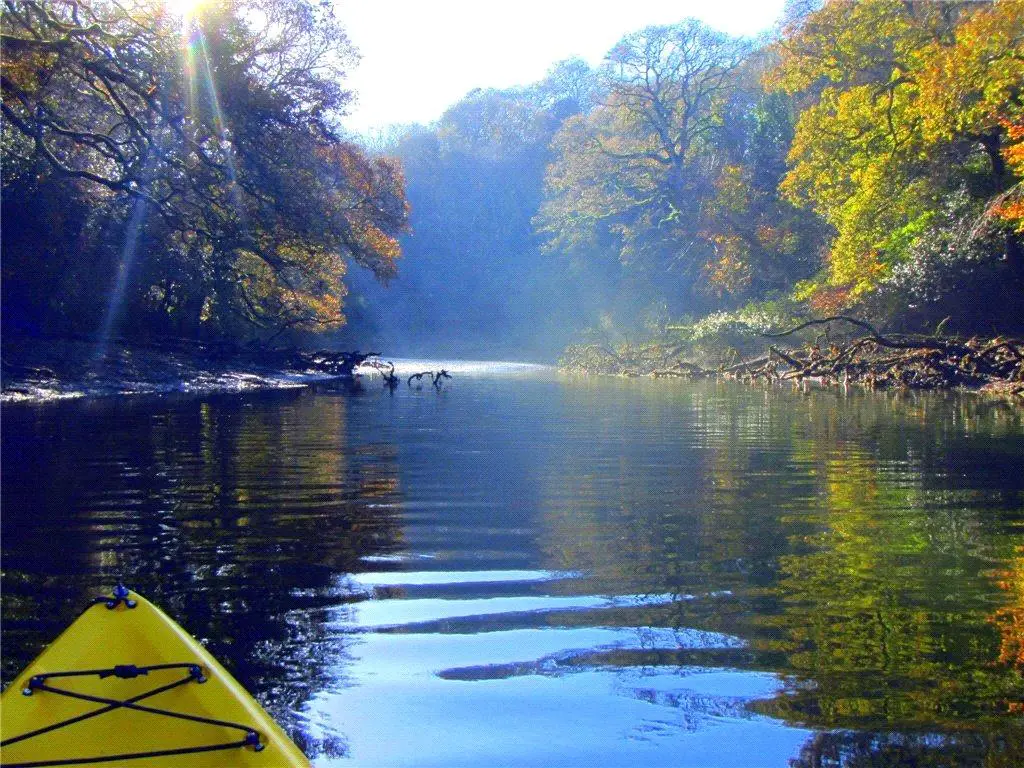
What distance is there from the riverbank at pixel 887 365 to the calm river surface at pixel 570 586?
8.38 m

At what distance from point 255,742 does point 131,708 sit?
427 mm

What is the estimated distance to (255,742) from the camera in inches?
114

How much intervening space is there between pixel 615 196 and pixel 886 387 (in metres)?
23.8

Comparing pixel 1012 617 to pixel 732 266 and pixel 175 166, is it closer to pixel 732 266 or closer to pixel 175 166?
pixel 175 166

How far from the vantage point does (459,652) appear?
4.17m

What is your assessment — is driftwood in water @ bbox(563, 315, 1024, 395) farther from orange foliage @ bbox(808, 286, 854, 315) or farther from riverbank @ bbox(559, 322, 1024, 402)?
orange foliage @ bbox(808, 286, 854, 315)

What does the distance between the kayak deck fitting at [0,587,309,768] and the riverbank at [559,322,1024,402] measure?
629 inches

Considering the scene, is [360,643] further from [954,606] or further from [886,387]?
[886,387]

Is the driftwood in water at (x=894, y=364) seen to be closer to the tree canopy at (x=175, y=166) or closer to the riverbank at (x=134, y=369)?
the tree canopy at (x=175, y=166)

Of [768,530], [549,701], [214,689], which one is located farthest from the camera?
[768,530]

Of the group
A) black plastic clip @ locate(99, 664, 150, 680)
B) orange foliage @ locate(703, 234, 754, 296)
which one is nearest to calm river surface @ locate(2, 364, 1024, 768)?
black plastic clip @ locate(99, 664, 150, 680)

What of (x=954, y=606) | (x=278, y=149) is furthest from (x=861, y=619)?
(x=278, y=149)

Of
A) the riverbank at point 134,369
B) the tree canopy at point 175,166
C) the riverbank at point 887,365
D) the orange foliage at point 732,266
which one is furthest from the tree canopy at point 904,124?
the riverbank at point 134,369

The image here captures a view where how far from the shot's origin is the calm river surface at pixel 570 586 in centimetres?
347
